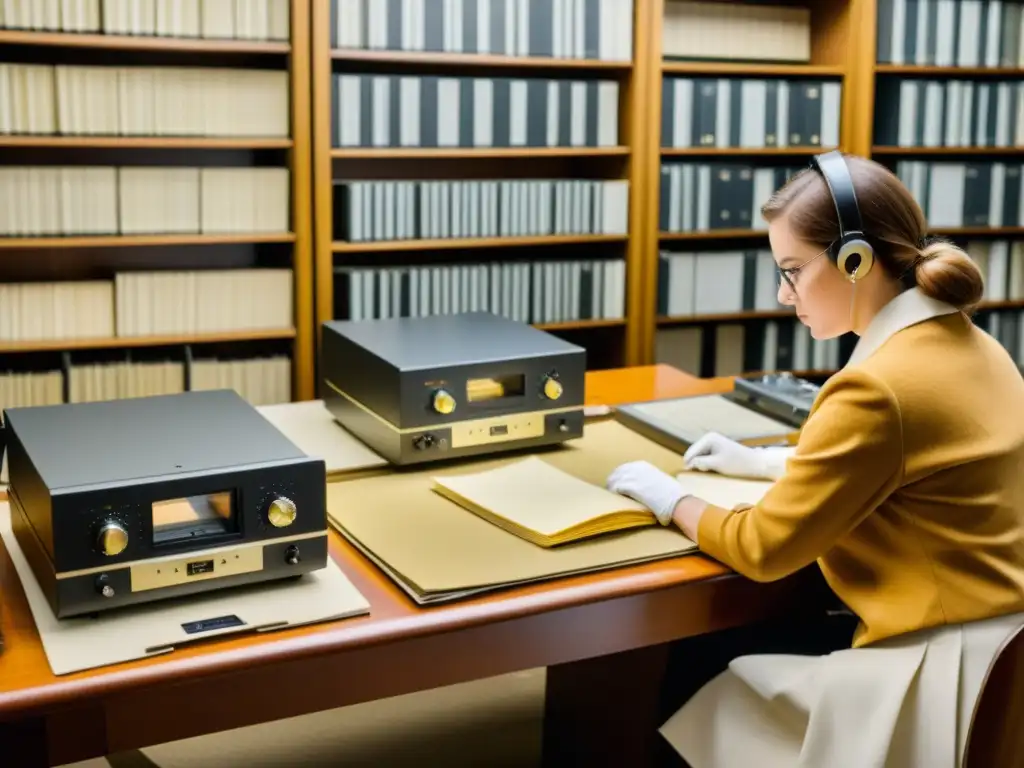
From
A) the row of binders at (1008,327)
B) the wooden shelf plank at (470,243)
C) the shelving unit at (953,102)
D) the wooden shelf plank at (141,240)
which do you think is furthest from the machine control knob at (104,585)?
the row of binders at (1008,327)

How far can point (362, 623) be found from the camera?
1326 millimetres

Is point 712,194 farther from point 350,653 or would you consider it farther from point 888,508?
point 350,653

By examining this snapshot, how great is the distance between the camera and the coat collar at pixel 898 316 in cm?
149

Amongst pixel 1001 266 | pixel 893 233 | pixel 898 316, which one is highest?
pixel 893 233

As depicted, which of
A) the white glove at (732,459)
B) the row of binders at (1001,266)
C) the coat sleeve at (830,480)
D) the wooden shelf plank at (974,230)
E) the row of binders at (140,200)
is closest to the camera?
the coat sleeve at (830,480)

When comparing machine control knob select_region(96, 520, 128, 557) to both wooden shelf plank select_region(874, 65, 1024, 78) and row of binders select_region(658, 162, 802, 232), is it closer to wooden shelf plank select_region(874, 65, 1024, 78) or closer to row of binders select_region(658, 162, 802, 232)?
row of binders select_region(658, 162, 802, 232)

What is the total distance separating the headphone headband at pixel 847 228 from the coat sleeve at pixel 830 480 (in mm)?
158

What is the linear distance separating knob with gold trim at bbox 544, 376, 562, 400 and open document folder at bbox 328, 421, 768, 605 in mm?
98

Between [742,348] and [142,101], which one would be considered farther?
[742,348]

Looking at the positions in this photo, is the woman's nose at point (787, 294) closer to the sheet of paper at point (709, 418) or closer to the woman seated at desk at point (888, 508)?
the woman seated at desk at point (888, 508)

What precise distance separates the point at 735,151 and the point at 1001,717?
2.88 m

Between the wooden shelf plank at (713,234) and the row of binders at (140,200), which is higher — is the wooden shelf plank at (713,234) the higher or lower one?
the lower one

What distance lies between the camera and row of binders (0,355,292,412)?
3322mm

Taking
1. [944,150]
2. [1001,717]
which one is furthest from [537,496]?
[944,150]
